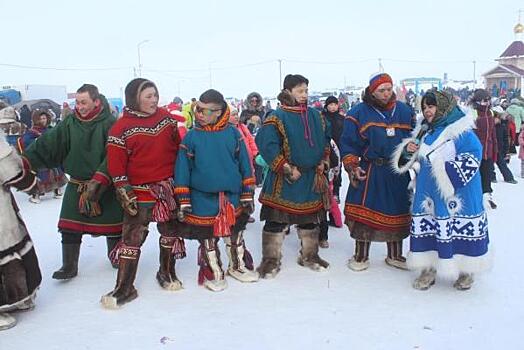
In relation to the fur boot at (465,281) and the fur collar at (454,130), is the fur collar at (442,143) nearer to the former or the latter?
the fur collar at (454,130)

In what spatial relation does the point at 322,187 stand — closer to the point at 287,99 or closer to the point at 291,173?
the point at 291,173

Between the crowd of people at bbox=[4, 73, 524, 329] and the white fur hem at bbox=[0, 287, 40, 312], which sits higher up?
the crowd of people at bbox=[4, 73, 524, 329]

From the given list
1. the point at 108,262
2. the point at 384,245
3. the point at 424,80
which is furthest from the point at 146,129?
the point at 424,80

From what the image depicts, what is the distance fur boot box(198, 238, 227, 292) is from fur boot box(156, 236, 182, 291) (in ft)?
0.74

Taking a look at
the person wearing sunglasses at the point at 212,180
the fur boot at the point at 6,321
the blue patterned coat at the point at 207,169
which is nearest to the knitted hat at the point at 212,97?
the person wearing sunglasses at the point at 212,180

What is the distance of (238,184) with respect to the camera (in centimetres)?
369

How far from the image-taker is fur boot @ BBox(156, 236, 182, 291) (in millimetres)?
3791

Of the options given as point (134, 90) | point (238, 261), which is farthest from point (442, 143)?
point (134, 90)

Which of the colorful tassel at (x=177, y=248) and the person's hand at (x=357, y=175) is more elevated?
the person's hand at (x=357, y=175)

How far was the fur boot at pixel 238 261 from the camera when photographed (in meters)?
3.92

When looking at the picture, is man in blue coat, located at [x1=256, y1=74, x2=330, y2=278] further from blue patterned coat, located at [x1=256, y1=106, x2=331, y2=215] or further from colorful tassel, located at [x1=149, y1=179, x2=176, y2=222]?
colorful tassel, located at [x1=149, y1=179, x2=176, y2=222]

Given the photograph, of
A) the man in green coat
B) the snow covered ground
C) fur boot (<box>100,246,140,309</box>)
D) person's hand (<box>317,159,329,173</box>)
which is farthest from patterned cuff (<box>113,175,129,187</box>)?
person's hand (<box>317,159,329,173</box>)

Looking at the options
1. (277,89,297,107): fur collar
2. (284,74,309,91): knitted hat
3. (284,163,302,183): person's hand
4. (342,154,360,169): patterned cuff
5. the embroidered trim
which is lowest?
the embroidered trim

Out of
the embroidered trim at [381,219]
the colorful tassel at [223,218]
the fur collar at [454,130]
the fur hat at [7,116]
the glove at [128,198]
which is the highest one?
the fur hat at [7,116]
